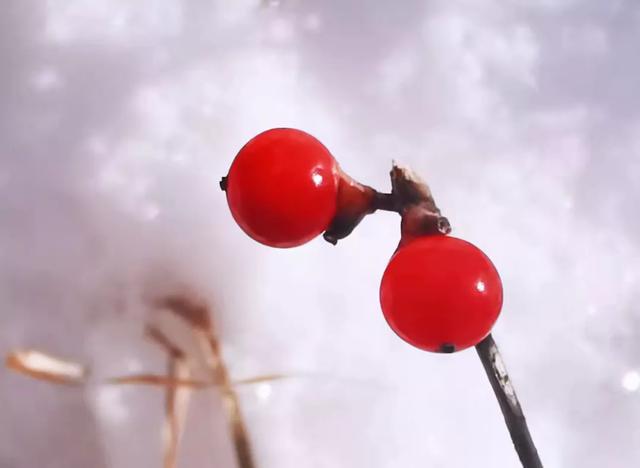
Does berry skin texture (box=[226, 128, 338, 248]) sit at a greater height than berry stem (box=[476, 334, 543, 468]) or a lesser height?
greater

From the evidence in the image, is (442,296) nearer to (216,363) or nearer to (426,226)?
(426,226)

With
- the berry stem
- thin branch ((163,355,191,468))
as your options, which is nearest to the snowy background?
thin branch ((163,355,191,468))

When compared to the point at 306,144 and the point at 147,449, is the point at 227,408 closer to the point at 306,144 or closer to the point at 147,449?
the point at 147,449

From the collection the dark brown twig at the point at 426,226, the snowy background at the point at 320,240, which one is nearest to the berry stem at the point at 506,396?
the dark brown twig at the point at 426,226

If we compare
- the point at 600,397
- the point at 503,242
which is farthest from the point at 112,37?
the point at 600,397

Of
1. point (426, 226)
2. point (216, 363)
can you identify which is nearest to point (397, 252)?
point (426, 226)

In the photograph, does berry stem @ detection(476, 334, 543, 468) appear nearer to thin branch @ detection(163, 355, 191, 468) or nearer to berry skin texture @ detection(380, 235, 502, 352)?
berry skin texture @ detection(380, 235, 502, 352)

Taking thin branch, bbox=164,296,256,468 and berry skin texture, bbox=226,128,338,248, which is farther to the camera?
thin branch, bbox=164,296,256,468

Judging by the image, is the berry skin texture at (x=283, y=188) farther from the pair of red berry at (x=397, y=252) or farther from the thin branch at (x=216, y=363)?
the thin branch at (x=216, y=363)
